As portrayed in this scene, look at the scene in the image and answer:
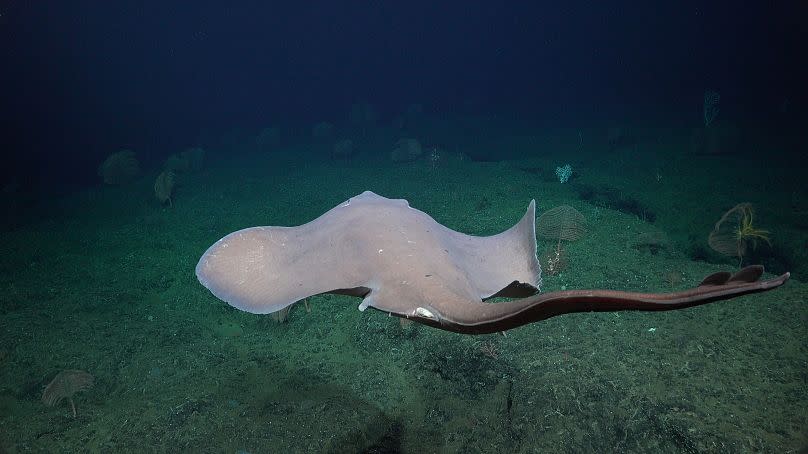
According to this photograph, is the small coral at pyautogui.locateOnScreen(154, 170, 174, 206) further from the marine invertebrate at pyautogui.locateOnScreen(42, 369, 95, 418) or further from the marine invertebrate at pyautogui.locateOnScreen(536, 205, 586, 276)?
the marine invertebrate at pyautogui.locateOnScreen(536, 205, 586, 276)

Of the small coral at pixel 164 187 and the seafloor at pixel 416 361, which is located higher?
the small coral at pixel 164 187

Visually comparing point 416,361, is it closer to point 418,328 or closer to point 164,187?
point 418,328

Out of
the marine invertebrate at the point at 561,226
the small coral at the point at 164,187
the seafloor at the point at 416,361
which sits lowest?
the seafloor at the point at 416,361

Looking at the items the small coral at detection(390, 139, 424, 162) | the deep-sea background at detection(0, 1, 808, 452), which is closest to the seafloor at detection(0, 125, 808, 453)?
the deep-sea background at detection(0, 1, 808, 452)

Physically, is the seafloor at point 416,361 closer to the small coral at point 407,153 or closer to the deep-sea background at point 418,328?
the deep-sea background at point 418,328

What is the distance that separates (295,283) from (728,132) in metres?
16.5

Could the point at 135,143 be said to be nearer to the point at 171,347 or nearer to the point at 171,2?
the point at 171,347

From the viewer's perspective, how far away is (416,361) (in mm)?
4188

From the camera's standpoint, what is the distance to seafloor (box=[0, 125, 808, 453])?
3189 millimetres

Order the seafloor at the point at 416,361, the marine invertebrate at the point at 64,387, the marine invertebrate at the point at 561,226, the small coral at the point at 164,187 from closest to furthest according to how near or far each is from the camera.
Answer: the seafloor at the point at 416,361
the marine invertebrate at the point at 64,387
the marine invertebrate at the point at 561,226
the small coral at the point at 164,187

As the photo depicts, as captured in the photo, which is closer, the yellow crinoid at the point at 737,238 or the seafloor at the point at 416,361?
the seafloor at the point at 416,361

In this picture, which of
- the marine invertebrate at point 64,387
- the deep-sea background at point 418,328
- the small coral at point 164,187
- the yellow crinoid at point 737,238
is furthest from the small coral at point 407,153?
the marine invertebrate at point 64,387

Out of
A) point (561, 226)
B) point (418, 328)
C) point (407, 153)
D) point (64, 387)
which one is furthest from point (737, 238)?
point (407, 153)

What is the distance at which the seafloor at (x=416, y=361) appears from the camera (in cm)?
319
